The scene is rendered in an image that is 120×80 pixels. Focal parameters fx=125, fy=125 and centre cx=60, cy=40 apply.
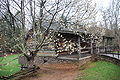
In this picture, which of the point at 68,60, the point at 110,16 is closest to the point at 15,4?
the point at 68,60

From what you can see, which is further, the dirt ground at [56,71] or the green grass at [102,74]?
the dirt ground at [56,71]

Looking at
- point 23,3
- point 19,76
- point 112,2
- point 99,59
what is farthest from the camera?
point 112,2

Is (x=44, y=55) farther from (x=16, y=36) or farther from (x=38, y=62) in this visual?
(x=16, y=36)

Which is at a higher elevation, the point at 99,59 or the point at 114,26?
the point at 114,26

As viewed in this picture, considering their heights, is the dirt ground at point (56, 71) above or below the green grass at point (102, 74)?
below

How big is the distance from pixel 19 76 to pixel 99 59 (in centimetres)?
907

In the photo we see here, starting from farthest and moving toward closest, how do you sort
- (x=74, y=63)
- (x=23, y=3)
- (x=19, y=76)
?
(x=74, y=63)
(x=19, y=76)
(x=23, y=3)

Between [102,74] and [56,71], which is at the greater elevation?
[102,74]

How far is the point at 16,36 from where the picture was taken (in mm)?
8727

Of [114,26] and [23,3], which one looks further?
[114,26]

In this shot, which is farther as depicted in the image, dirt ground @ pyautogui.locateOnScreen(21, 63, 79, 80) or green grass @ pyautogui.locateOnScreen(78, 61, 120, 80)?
dirt ground @ pyautogui.locateOnScreen(21, 63, 79, 80)

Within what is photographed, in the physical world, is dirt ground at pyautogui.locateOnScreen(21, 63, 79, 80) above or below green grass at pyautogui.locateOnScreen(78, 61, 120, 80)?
below

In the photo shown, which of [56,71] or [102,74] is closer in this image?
[102,74]

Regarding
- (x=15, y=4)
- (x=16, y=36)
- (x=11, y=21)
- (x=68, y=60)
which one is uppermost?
(x=15, y=4)
